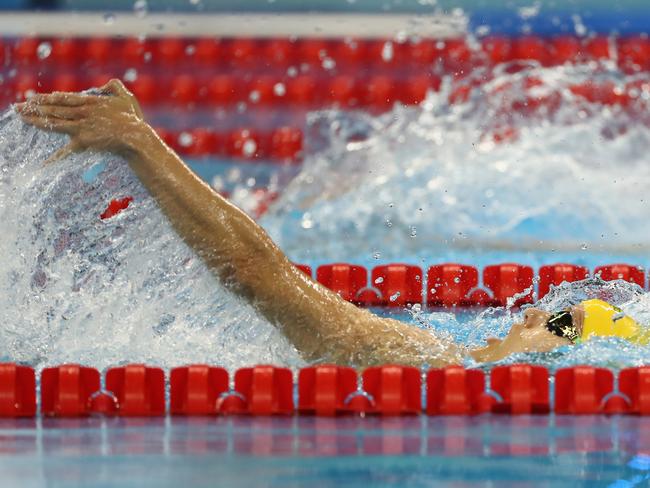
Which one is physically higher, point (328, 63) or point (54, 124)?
point (328, 63)

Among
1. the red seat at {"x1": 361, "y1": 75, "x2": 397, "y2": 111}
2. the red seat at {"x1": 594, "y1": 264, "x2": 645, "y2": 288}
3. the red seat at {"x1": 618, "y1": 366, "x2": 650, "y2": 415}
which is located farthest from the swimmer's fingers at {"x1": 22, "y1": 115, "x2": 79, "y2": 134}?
the red seat at {"x1": 361, "y1": 75, "x2": 397, "y2": 111}

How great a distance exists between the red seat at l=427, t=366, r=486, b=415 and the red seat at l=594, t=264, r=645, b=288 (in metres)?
2.24

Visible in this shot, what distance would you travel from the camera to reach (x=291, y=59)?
9.54 m

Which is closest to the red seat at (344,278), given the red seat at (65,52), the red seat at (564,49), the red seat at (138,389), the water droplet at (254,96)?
the red seat at (138,389)

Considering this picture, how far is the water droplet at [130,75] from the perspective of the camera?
9.36 metres

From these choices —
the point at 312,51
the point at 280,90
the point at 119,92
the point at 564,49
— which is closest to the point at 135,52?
the point at 280,90

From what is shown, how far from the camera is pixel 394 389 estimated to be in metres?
4.16

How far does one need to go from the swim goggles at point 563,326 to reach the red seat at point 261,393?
91 centimetres

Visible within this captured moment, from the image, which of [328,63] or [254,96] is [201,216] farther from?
[328,63]

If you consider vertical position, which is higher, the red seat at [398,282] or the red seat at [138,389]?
the red seat at [398,282]

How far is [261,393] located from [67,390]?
64cm

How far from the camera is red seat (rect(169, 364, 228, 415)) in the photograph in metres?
4.14

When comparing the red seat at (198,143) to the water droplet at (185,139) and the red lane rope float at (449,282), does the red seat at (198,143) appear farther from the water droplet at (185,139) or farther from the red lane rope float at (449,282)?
the red lane rope float at (449,282)

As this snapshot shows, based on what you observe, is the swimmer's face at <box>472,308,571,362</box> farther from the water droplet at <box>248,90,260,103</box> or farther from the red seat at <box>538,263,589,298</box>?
Result: the water droplet at <box>248,90,260,103</box>
